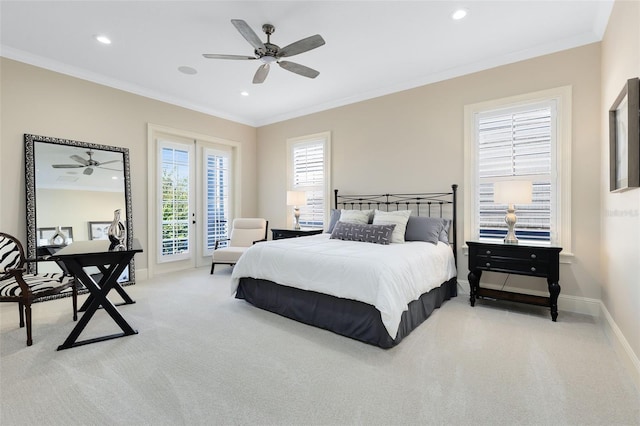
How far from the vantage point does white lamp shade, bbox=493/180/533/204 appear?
322 cm

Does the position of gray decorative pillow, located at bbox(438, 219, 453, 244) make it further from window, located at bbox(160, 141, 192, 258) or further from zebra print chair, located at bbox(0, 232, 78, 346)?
window, located at bbox(160, 141, 192, 258)

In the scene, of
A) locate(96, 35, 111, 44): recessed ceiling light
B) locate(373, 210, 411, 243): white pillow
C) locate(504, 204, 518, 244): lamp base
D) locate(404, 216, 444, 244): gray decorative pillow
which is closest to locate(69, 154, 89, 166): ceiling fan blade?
locate(96, 35, 111, 44): recessed ceiling light

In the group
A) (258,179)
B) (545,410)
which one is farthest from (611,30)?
(258,179)

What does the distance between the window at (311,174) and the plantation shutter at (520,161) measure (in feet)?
8.10

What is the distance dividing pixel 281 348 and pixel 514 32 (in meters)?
3.85

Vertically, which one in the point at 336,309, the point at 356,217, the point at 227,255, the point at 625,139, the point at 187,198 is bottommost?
the point at 336,309

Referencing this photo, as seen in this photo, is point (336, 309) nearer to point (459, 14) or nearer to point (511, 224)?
point (511, 224)

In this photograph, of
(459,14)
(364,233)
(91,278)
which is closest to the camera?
(91,278)

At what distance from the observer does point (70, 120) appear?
13.3 ft

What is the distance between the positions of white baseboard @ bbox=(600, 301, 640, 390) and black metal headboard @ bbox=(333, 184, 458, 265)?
153 cm

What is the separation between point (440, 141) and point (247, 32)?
2808 mm

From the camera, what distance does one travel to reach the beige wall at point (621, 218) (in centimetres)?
205

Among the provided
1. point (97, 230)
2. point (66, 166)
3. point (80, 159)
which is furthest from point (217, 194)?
point (66, 166)

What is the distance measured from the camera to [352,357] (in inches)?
91.3
